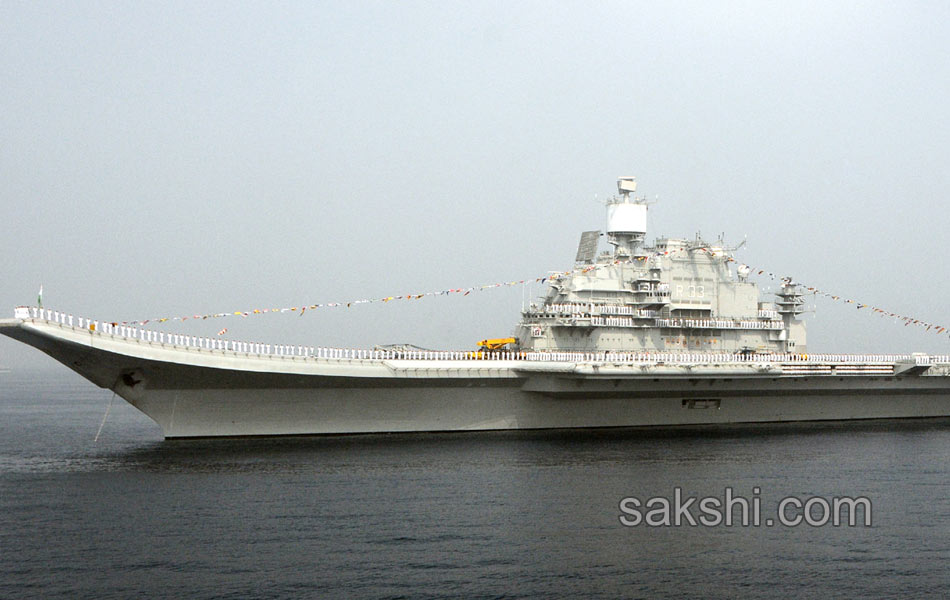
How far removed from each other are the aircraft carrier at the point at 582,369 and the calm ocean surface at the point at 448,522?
119cm

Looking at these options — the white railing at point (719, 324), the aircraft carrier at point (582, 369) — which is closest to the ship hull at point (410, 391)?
the aircraft carrier at point (582, 369)

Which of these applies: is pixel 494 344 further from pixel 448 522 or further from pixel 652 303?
pixel 448 522

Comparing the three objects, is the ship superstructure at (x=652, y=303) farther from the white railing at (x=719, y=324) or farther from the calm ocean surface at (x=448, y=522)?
the calm ocean surface at (x=448, y=522)

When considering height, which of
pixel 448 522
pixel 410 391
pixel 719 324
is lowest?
pixel 448 522

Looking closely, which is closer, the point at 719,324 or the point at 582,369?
the point at 582,369

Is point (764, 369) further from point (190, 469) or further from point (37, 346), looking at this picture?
point (37, 346)

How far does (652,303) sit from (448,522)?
14227mm

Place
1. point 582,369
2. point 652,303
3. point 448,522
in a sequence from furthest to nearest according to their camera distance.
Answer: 1. point 652,303
2. point 582,369
3. point 448,522

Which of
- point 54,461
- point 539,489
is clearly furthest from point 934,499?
point 54,461

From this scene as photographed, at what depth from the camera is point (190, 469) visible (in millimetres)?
19062

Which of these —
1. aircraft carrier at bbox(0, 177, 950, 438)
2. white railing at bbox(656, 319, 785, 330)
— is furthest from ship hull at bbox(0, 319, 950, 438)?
white railing at bbox(656, 319, 785, 330)

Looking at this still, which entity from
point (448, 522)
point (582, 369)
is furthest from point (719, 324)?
point (448, 522)

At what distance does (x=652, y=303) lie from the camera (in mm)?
27859

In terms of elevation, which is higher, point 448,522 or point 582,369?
point 582,369
